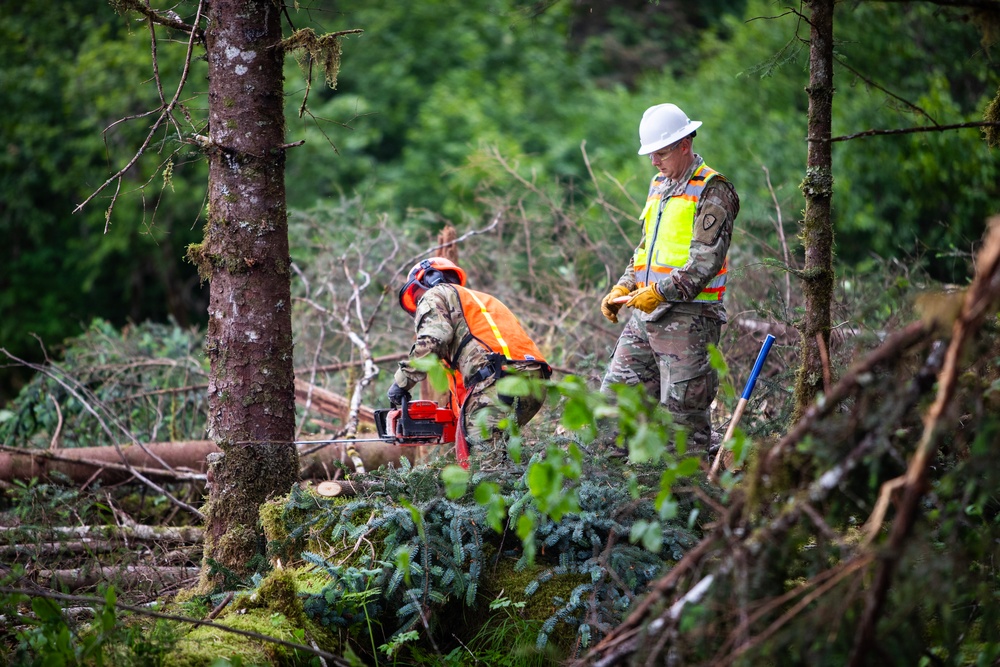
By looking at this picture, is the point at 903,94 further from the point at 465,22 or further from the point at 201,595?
the point at 201,595

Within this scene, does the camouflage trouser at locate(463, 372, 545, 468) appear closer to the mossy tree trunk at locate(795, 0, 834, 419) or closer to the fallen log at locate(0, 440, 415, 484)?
the fallen log at locate(0, 440, 415, 484)

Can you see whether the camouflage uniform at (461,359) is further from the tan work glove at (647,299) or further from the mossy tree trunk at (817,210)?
the mossy tree trunk at (817,210)

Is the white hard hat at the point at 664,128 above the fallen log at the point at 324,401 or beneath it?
above

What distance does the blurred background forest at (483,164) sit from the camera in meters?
7.53

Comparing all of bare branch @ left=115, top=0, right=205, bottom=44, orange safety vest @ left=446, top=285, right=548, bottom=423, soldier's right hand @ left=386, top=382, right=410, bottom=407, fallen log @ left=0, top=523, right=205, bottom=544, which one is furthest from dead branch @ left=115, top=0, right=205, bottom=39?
fallen log @ left=0, top=523, right=205, bottom=544

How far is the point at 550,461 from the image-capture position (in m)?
2.40

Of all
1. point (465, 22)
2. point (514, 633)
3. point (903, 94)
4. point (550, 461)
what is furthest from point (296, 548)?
point (465, 22)

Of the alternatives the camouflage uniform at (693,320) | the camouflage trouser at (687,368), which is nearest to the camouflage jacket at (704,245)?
the camouflage uniform at (693,320)

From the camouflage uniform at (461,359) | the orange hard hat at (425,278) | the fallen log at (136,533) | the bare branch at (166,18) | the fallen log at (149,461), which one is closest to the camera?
the bare branch at (166,18)

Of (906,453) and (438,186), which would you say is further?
(438,186)

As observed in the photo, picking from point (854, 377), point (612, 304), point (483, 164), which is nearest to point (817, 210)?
point (612, 304)

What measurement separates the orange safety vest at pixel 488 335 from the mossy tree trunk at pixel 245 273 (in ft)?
3.32

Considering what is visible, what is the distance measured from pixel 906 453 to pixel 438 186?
449 inches

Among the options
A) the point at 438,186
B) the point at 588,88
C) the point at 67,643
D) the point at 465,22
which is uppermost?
the point at 465,22
